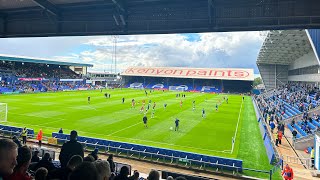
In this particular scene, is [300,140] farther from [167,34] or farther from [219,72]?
[219,72]

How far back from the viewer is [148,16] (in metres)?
10.5

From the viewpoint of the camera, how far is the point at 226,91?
280 feet

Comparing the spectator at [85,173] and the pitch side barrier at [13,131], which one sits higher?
the spectator at [85,173]

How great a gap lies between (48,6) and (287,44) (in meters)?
46.1

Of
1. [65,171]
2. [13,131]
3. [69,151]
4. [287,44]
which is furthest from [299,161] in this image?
[287,44]

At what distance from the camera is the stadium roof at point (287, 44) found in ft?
131

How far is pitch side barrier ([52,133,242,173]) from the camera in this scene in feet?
49.2

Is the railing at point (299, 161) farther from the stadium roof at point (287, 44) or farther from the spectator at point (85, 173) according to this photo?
the stadium roof at point (287, 44)

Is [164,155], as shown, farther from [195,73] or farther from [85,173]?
[195,73]

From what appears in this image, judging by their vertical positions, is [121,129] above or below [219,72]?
below

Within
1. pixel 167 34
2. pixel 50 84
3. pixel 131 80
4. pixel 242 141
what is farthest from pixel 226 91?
pixel 167 34

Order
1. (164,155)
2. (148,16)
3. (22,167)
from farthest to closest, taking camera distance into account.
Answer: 1. (164,155)
2. (148,16)
3. (22,167)

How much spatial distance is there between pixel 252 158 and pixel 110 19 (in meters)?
12.8

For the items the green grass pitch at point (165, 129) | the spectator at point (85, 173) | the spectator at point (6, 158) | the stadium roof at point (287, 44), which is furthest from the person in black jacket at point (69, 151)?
the stadium roof at point (287, 44)
